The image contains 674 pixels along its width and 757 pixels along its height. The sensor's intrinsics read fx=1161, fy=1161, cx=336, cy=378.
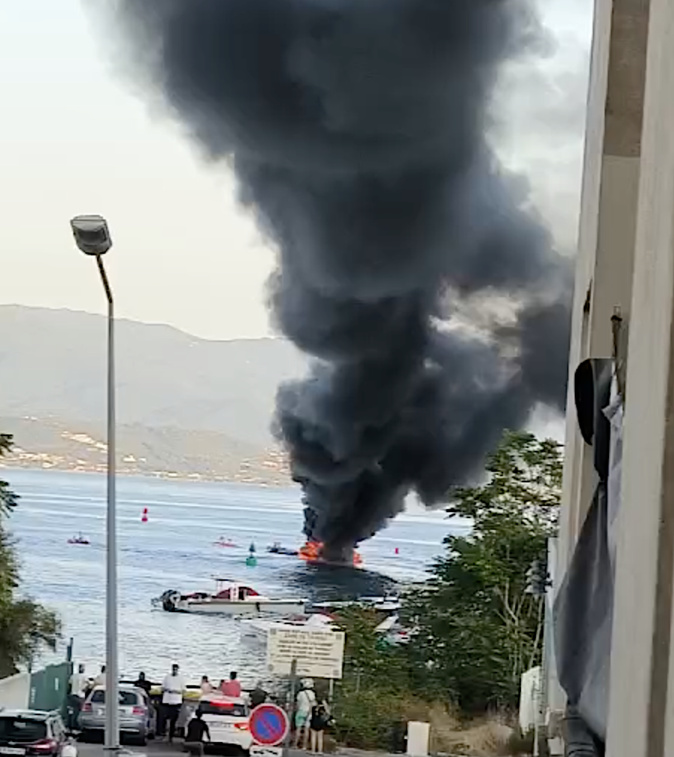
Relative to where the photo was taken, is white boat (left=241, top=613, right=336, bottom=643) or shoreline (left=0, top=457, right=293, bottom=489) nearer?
white boat (left=241, top=613, right=336, bottom=643)

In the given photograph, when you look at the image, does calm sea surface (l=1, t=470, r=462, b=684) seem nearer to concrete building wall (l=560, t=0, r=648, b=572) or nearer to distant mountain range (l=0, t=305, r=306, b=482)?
distant mountain range (l=0, t=305, r=306, b=482)

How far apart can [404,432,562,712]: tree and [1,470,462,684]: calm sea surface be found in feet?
0.29

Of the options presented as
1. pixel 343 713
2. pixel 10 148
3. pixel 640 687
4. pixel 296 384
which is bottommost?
pixel 343 713

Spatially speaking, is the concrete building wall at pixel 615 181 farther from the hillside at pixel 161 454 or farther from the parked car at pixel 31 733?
the parked car at pixel 31 733

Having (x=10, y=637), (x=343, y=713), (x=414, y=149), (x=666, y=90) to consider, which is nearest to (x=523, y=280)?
(x=414, y=149)

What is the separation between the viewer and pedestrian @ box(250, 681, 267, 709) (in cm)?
288

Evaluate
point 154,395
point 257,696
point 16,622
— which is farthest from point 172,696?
point 154,395

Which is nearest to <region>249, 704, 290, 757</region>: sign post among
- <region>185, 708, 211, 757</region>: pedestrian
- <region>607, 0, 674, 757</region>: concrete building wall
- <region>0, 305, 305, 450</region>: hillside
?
<region>185, 708, 211, 757</region>: pedestrian

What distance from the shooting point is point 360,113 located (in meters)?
2.88

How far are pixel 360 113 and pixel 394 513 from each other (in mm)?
1002

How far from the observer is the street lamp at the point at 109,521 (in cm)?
296

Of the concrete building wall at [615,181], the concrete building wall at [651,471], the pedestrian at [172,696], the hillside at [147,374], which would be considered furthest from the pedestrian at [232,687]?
Result: the concrete building wall at [651,471]

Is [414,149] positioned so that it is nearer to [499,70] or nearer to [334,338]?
[499,70]

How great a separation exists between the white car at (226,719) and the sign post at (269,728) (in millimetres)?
24
